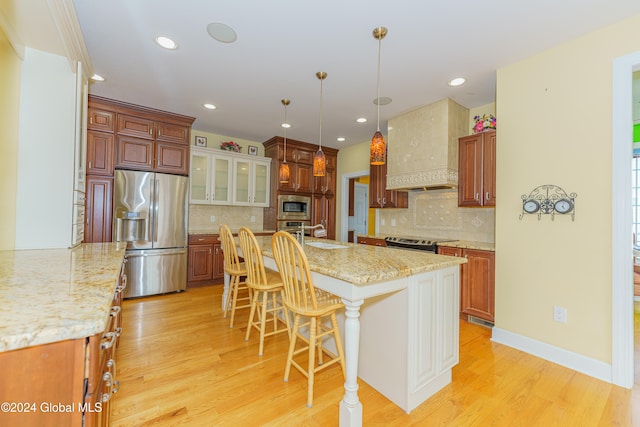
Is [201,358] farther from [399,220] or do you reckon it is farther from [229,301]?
[399,220]

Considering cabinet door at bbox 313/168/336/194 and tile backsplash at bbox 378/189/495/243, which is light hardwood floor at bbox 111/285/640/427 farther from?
cabinet door at bbox 313/168/336/194

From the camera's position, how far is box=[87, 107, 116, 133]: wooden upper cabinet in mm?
3402

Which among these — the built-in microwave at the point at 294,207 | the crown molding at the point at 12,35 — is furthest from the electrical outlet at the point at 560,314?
the crown molding at the point at 12,35

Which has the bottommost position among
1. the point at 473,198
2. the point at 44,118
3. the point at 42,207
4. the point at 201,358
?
the point at 201,358

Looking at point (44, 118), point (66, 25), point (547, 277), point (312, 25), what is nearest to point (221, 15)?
point (312, 25)

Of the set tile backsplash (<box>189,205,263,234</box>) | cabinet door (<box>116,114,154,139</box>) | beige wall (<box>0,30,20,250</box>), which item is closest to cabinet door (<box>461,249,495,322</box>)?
tile backsplash (<box>189,205,263,234</box>)

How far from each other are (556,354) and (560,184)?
1.37 meters

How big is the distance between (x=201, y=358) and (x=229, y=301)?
1.06 meters

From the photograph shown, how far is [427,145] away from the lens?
3457 millimetres

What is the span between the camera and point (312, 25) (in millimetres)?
2043

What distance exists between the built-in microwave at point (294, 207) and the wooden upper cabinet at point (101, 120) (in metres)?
2.57

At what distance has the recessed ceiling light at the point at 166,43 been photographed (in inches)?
87.0

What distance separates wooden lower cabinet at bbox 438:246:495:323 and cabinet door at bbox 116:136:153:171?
13.4 feet

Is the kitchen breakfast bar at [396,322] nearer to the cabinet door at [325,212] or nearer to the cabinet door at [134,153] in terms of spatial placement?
the cabinet door at [134,153]
